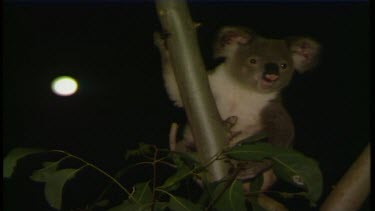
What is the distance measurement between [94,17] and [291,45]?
1.56ft

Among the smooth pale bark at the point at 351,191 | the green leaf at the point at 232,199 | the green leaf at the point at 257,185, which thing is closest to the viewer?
the green leaf at the point at 232,199

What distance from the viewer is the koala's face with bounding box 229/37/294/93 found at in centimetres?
116

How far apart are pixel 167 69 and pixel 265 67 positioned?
233mm

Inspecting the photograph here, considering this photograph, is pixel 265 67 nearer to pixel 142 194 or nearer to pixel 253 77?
pixel 253 77

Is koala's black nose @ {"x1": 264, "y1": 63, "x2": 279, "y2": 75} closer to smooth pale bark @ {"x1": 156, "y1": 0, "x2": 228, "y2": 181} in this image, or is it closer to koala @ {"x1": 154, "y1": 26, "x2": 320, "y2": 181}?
koala @ {"x1": 154, "y1": 26, "x2": 320, "y2": 181}

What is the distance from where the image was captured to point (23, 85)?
1.16 m

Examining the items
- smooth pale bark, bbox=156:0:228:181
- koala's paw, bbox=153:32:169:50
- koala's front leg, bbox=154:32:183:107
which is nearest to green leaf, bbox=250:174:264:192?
smooth pale bark, bbox=156:0:228:181

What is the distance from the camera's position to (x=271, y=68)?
3.82 ft

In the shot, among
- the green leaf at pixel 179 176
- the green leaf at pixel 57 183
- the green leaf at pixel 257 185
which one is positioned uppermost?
the green leaf at pixel 57 183

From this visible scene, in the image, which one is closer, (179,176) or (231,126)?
(179,176)

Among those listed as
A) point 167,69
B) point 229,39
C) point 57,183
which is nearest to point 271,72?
point 229,39

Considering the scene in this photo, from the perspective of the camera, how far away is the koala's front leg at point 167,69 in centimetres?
115

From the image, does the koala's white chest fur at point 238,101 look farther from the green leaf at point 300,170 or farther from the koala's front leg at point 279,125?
the green leaf at point 300,170

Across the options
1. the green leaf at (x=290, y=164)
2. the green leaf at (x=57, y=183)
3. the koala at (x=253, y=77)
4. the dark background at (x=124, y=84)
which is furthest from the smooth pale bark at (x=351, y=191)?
the green leaf at (x=57, y=183)
